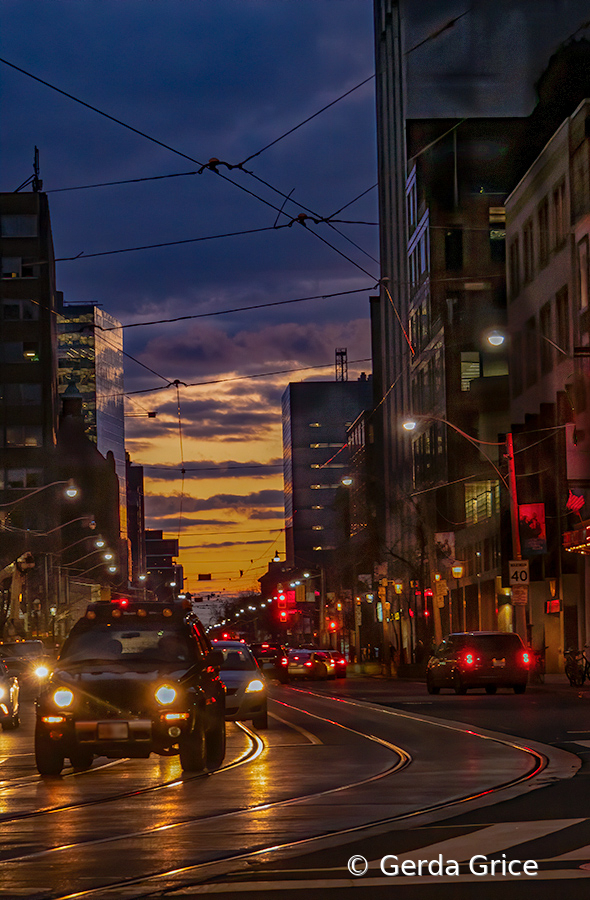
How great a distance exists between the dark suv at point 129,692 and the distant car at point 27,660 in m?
27.8

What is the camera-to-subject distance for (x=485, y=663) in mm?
36750

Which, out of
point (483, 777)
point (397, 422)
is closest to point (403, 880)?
point (483, 777)

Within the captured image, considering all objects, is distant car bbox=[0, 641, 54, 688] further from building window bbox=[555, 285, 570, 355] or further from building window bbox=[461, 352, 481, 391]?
building window bbox=[461, 352, 481, 391]

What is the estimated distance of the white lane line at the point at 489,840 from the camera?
9109mm

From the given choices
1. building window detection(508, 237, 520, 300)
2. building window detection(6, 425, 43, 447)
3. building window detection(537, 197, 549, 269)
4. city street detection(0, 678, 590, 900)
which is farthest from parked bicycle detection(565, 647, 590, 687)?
building window detection(6, 425, 43, 447)

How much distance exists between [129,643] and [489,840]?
7905 millimetres

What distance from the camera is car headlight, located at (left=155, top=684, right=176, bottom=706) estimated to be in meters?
15.6

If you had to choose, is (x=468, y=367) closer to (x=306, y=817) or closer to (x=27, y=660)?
(x=27, y=660)

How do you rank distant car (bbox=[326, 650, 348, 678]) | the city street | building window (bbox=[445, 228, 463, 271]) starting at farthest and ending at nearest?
building window (bbox=[445, 228, 463, 271]), distant car (bbox=[326, 650, 348, 678]), the city street

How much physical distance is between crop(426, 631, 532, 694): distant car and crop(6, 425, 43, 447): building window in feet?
290

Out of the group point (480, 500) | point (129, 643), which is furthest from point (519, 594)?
point (480, 500)

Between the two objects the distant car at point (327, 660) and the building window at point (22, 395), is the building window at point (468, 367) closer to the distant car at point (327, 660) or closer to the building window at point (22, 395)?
the distant car at point (327, 660)

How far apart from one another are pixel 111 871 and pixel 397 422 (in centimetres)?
9173

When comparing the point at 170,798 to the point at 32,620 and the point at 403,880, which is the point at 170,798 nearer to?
the point at 403,880
